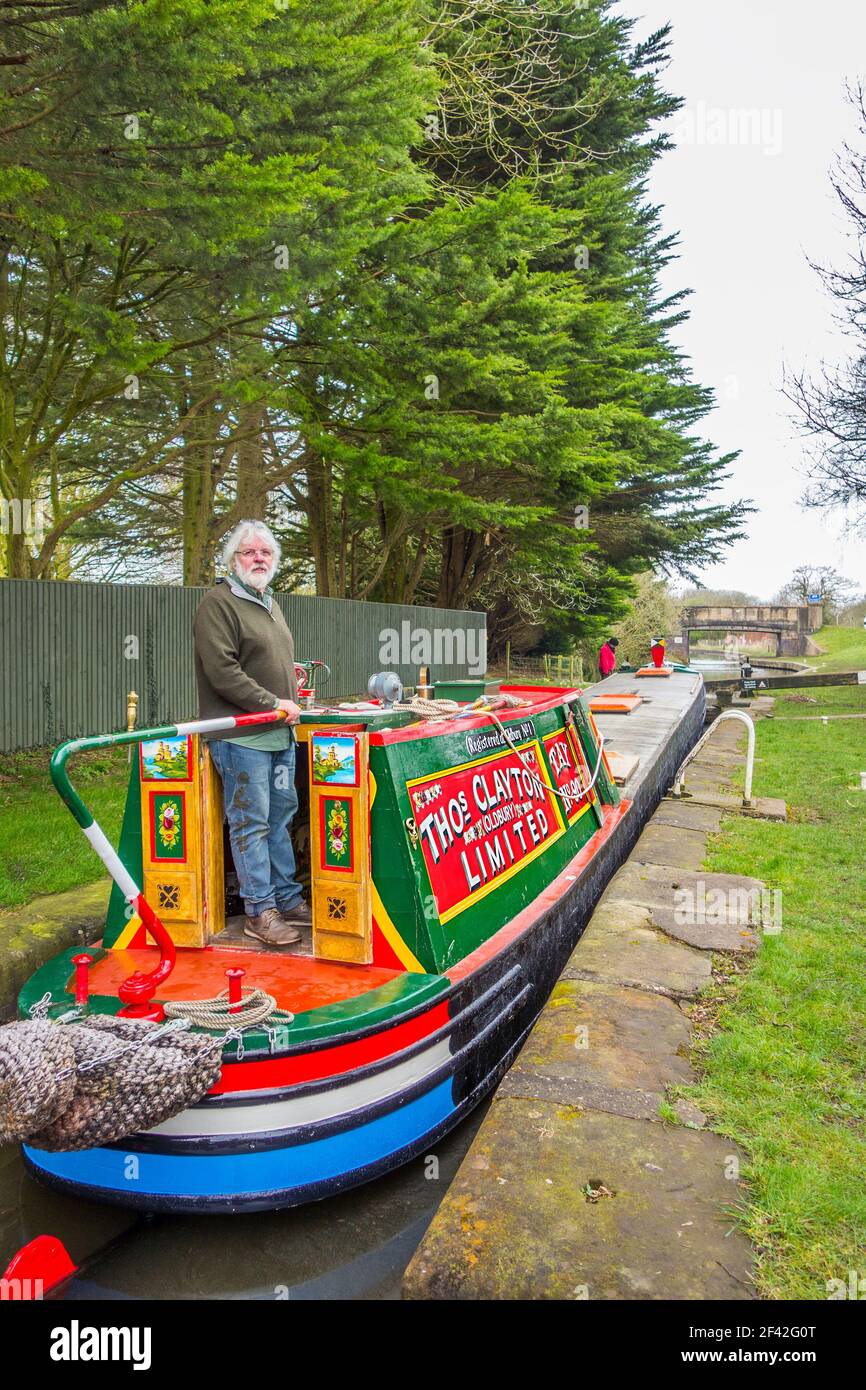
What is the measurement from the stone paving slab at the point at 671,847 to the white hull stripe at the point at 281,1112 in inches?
138

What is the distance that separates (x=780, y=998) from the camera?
13.1 feet

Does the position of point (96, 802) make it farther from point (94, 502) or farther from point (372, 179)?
point (372, 179)

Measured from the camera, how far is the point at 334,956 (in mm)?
3619

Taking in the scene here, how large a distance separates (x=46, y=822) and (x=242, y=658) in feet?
13.2

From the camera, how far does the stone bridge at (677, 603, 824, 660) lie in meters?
61.6

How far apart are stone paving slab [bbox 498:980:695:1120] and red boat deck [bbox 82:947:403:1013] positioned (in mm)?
664

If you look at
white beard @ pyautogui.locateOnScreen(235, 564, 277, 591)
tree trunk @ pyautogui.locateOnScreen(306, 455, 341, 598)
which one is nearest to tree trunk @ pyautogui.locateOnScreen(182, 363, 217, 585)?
tree trunk @ pyautogui.locateOnScreen(306, 455, 341, 598)

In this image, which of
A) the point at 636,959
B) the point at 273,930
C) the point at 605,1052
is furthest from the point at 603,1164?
the point at 636,959

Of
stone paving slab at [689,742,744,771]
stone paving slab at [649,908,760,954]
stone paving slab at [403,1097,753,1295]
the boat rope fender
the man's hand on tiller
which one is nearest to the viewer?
stone paving slab at [403,1097,753,1295]

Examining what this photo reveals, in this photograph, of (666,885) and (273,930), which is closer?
(273,930)

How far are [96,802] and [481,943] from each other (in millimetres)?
4788

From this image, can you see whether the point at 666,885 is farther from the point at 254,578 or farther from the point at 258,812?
the point at 254,578

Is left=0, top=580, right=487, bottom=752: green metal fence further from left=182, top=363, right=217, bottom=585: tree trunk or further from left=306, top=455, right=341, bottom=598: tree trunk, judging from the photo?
left=306, top=455, right=341, bottom=598: tree trunk

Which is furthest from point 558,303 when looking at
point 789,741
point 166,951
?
point 166,951
